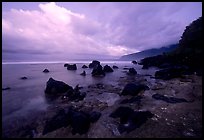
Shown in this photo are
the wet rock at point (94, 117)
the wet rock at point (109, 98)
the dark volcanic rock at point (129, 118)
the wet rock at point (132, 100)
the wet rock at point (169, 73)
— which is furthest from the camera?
the wet rock at point (169, 73)

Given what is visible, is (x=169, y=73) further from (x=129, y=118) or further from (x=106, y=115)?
(x=129, y=118)

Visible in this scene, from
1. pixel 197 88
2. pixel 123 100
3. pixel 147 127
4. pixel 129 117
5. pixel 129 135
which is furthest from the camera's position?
pixel 197 88

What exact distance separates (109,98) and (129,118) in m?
5.91

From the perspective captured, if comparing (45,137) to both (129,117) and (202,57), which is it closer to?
(129,117)

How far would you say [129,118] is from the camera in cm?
1123

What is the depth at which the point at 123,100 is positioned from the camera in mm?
15930

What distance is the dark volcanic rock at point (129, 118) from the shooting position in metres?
10.4

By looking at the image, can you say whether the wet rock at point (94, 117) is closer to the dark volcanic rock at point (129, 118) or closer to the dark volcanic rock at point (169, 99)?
the dark volcanic rock at point (129, 118)

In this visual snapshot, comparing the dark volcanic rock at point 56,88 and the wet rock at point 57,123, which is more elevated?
the dark volcanic rock at point 56,88

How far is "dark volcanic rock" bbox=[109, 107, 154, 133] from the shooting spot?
10352 millimetres

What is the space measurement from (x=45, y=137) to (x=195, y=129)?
875 cm

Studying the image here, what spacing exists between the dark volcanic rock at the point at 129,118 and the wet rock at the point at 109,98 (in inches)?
123

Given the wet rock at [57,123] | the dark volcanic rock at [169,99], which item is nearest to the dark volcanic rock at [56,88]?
the wet rock at [57,123]

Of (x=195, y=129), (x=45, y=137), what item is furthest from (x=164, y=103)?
(x=45, y=137)
